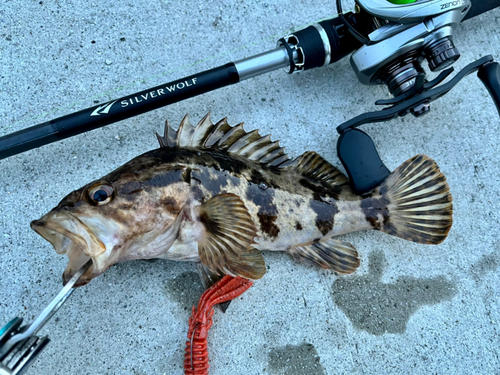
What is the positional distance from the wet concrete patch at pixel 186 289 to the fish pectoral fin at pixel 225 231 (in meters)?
0.40

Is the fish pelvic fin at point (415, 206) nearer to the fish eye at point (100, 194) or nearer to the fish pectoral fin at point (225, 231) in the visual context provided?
the fish pectoral fin at point (225, 231)

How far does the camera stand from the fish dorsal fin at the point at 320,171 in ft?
7.15

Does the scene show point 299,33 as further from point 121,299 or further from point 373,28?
point 121,299

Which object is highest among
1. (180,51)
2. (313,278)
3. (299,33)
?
(180,51)

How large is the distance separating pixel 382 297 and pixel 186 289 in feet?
3.73

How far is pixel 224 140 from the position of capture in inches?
80.0

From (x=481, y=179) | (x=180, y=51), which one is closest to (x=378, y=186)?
(x=481, y=179)

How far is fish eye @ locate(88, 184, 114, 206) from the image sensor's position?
159 centimetres

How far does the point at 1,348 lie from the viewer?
4.62 ft

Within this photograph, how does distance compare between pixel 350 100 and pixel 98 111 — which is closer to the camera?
pixel 98 111

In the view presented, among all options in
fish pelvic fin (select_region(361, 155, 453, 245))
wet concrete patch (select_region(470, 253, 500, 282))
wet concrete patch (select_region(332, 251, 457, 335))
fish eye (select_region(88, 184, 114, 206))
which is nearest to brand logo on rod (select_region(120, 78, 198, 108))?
fish eye (select_region(88, 184, 114, 206))

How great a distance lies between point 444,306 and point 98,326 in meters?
1.97

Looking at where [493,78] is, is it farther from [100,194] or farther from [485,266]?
[100,194]

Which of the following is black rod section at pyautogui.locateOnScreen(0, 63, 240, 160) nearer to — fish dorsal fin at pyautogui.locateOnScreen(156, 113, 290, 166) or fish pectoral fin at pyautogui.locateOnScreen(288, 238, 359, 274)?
fish dorsal fin at pyautogui.locateOnScreen(156, 113, 290, 166)
